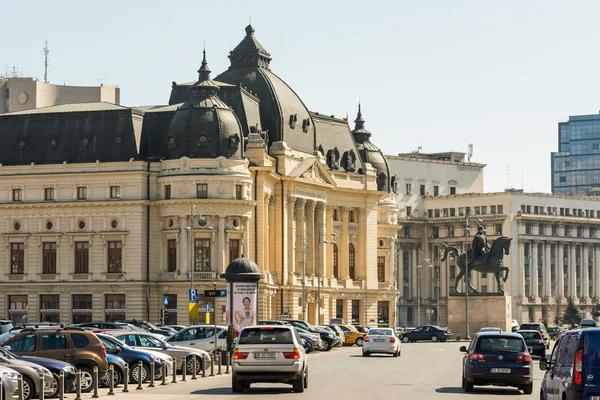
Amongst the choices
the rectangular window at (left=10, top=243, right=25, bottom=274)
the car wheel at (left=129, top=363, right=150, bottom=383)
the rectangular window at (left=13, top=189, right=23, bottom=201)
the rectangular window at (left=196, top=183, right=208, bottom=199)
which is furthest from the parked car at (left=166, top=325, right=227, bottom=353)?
the rectangular window at (left=13, top=189, right=23, bottom=201)

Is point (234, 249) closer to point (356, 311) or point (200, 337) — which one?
point (356, 311)

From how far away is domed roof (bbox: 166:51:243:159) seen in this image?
115 meters

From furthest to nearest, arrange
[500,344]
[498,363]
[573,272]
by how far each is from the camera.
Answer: [573,272], [500,344], [498,363]

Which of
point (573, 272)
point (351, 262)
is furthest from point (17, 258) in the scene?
point (573, 272)

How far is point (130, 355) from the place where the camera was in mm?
46969

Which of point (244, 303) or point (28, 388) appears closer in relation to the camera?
point (28, 388)

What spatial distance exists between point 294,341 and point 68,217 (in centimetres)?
7753

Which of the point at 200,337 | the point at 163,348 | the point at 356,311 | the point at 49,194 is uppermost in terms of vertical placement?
the point at 49,194

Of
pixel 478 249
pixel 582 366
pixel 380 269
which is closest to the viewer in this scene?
pixel 582 366

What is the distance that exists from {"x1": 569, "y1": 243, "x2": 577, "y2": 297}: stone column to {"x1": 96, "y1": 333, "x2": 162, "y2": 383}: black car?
15575 centimetres

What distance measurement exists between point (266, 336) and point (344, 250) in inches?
3905

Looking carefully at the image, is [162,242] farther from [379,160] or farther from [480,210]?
[480,210]

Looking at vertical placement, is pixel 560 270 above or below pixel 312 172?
below

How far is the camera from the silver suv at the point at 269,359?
41.3 m
